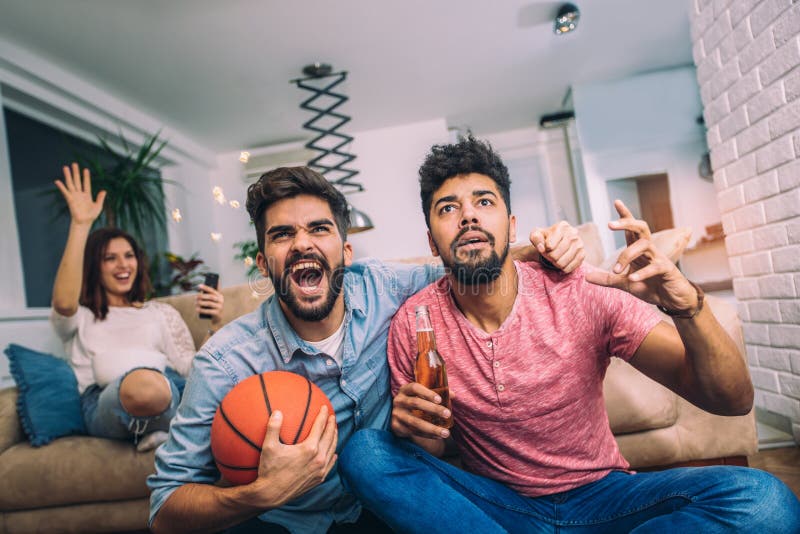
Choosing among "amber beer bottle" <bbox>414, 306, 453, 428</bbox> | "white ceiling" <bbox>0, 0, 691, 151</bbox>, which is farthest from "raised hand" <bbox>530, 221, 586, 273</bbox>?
"white ceiling" <bbox>0, 0, 691, 151</bbox>

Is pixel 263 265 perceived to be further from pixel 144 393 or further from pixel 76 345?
pixel 76 345

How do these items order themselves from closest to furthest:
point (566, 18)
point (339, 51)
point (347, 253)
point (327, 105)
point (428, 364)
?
point (428, 364) < point (347, 253) < point (566, 18) < point (339, 51) < point (327, 105)

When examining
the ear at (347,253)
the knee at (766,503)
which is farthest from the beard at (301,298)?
the knee at (766,503)

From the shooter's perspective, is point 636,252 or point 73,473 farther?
point 73,473

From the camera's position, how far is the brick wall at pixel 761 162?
1888 mm

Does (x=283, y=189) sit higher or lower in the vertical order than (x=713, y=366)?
higher

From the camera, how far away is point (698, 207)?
488 centimetres

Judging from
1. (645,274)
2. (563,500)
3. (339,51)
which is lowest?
(563,500)

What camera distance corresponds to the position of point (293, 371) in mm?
1442

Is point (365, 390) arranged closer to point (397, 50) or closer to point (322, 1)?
point (322, 1)

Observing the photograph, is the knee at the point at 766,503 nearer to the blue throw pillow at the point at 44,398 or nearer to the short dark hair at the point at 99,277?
the blue throw pillow at the point at 44,398

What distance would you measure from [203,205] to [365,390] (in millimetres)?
4961

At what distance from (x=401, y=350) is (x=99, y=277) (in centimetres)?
190

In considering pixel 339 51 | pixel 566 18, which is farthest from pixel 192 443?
pixel 566 18
